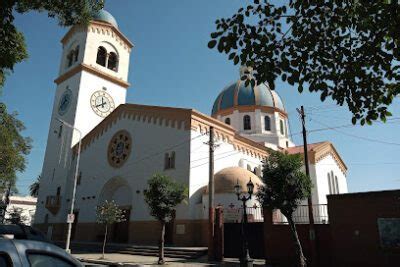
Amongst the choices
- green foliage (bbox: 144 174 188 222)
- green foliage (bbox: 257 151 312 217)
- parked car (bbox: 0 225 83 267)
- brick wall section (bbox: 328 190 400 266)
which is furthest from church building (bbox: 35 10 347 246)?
parked car (bbox: 0 225 83 267)

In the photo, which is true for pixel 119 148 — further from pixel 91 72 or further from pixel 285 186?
pixel 285 186

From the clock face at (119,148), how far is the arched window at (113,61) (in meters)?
12.7

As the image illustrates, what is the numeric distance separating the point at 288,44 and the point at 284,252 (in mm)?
14370

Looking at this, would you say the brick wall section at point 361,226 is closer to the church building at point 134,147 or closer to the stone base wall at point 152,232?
the church building at point 134,147

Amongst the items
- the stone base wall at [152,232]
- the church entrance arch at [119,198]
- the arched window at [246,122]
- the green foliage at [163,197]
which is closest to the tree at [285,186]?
the green foliage at [163,197]

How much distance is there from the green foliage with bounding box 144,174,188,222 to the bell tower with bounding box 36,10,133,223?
19045mm

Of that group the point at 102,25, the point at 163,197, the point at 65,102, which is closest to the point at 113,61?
the point at 102,25

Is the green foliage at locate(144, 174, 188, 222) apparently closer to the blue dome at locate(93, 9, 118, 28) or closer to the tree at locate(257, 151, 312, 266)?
the tree at locate(257, 151, 312, 266)

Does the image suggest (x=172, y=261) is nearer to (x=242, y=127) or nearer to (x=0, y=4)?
(x=0, y=4)

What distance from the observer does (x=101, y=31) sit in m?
40.8

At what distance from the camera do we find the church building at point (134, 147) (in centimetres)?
2597

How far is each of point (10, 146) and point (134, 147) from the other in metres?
11.2

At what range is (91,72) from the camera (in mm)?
38719

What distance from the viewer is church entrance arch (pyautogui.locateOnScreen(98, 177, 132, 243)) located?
29266 mm
